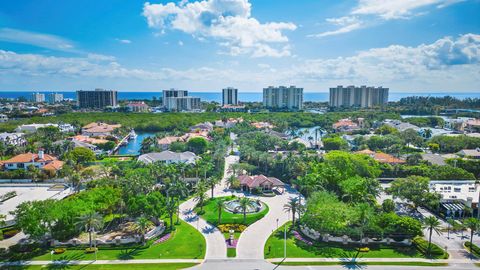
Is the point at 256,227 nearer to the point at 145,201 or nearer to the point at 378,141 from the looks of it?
the point at 145,201

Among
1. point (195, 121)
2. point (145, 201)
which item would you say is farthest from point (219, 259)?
point (195, 121)

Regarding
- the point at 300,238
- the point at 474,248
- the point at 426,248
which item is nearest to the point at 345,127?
the point at 474,248

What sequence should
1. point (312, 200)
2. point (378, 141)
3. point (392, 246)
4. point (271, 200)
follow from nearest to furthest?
point (392, 246) < point (312, 200) < point (271, 200) < point (378, 141)

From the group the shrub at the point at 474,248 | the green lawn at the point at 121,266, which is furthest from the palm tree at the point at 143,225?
the shrub at the point at 474,248

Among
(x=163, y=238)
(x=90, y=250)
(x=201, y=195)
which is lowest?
(x=90, y=250)

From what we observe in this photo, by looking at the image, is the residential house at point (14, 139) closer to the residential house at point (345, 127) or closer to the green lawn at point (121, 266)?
the green lawn at point (121, 266)

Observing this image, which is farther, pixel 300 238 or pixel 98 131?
pixel 98 131

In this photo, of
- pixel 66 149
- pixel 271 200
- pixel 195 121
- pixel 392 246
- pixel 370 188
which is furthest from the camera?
pixel 195 121

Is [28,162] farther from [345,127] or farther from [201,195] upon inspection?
[345,127]
